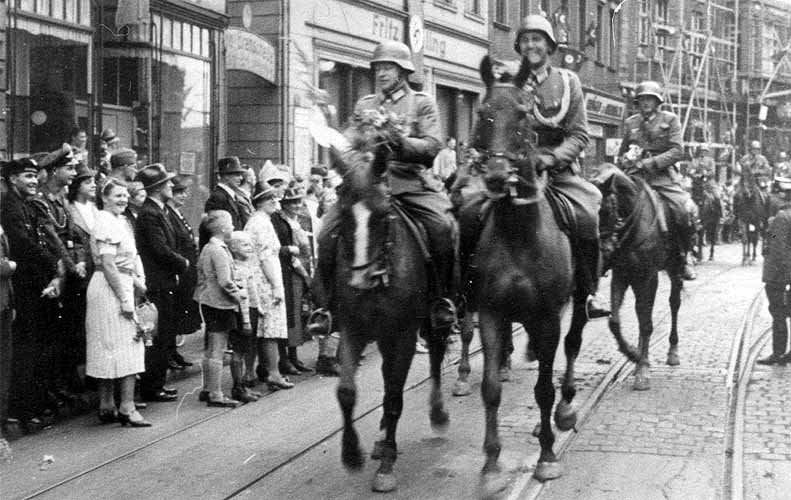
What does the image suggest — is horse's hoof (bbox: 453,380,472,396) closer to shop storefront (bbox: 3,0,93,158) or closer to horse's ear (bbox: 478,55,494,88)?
horse's ear (bbox: 478,55,494,88)

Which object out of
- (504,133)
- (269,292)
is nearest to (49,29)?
(269,292)

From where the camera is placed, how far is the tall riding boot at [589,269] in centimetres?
808

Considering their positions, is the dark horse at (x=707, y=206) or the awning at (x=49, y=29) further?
the dark horse at (x=707, y=206)

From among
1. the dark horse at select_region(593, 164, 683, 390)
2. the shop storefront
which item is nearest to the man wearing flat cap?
the shop storefront

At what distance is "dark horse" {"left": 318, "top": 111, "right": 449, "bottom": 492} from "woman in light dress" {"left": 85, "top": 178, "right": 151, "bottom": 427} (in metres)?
2.50

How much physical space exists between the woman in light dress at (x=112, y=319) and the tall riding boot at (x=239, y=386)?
1.06 meters

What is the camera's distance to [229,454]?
24.8 feet

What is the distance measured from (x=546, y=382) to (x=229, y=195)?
17.0ft

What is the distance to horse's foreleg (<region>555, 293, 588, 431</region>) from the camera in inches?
314

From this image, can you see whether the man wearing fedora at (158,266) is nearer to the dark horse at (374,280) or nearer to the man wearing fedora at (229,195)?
the man wearing fedora at (229,195)

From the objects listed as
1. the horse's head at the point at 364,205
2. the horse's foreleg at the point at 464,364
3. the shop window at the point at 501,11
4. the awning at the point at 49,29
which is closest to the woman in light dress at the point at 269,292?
the horse's foreleg at the point at 464,364

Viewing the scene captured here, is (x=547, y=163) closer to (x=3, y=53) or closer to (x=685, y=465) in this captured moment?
(x=685, y=465)

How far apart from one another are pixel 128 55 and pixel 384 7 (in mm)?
8697

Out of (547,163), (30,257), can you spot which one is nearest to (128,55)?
(30,257)
